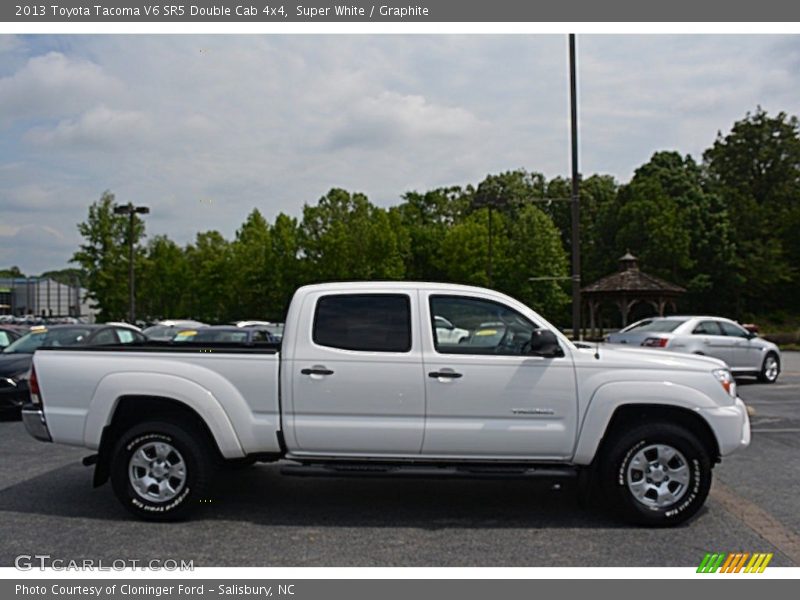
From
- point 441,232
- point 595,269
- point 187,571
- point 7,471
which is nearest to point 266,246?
point 441,232

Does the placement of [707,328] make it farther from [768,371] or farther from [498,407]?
[498,407]

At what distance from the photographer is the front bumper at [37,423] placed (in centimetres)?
640

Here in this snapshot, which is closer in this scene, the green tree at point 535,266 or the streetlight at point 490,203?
the streetlight at point 490,203

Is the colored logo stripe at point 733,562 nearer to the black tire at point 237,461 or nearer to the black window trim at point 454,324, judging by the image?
the black window trim at point 454,324

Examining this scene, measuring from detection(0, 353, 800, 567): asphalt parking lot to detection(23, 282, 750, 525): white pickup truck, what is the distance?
1.20 feet

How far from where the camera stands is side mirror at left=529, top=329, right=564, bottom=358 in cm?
601

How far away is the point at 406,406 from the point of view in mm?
6090

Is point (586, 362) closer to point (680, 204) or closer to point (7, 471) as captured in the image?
point (7, 471)

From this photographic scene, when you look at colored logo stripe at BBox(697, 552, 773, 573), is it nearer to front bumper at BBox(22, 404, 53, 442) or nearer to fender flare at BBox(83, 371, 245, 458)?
fender flare at BBox(83, 371, 245, 458)

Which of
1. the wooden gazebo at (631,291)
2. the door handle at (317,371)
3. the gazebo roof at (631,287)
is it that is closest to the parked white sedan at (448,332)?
the door handle at (317,371)

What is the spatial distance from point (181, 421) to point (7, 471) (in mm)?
3087

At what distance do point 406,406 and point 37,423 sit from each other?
316 centimetres

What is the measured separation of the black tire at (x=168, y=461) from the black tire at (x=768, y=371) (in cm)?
1482

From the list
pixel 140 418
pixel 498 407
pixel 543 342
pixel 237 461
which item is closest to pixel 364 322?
pixel 498 407
